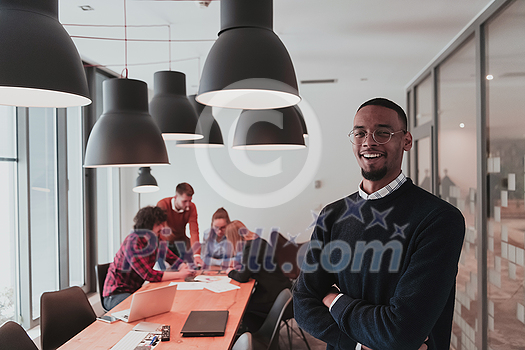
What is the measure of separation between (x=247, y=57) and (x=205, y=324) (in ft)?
5.56

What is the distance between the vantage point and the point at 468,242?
3.37 m

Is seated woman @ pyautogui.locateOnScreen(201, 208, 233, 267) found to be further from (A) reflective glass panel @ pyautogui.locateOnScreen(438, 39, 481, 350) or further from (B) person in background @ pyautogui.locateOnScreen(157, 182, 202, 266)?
(A) reflective glass panel @ pyautogui.locateOnScreen(438, 39, 481, 350)

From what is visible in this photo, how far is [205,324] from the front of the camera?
2291 millimetres

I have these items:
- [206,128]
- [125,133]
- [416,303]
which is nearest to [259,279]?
[206,128]

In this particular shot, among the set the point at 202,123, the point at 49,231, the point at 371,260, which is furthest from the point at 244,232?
the point at 371,260

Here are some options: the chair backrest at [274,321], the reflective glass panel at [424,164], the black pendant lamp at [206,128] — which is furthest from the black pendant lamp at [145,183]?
the reflective glass panel at [424,164]

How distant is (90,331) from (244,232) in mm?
2103

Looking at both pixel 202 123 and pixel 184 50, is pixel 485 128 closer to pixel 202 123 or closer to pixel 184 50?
pixel 202 123

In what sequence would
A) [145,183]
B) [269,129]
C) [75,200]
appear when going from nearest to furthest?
[269,129] → [145,183] → [75,200]

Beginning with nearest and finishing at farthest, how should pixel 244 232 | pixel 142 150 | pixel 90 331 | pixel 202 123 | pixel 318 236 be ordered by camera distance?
pixel 318 236
pixel 142 150
pixel 90 331
pixel 202 123
pixel 244 232

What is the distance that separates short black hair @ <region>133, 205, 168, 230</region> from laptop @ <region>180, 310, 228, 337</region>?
0.91 meters

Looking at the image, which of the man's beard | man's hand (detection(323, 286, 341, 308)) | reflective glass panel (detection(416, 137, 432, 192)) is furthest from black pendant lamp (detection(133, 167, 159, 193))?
reflective glass panel (detection(416, 137, 432, 192))

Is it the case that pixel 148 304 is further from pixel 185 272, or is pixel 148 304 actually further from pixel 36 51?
pixel 36 51

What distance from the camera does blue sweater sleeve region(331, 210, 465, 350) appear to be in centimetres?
122
